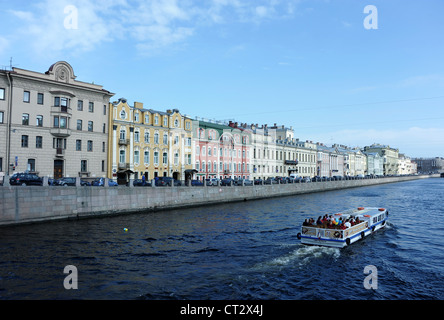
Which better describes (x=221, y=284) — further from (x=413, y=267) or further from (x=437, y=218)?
(x=437, y=218)

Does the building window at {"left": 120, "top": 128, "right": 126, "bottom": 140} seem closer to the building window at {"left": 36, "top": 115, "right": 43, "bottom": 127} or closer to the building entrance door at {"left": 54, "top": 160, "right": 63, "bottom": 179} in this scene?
the building entrance door at {"left": 54, "top": 160, "right": 63, "bottom": 179}

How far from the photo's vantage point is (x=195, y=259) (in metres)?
17.6

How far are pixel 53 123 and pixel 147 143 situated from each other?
13.6 m

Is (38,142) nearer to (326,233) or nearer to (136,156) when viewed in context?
(136,156)

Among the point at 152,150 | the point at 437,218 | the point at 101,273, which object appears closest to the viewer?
the point at 101,273

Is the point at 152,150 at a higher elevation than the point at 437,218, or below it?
higher

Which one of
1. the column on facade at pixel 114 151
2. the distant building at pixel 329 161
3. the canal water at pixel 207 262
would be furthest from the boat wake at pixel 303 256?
the distant building at pixel 329 161

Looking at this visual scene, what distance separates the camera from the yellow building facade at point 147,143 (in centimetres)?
4734

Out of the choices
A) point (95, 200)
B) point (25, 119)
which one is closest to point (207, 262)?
point (95, 200)

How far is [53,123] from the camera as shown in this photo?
40875 millimetres

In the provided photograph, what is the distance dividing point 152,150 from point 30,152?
55.9 feet

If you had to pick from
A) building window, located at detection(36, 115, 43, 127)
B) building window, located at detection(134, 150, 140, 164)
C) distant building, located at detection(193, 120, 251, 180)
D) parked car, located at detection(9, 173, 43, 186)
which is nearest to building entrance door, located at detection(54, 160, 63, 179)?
building window, located at detection(36, 115, 43, 127)

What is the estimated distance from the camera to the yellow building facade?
155 feet
